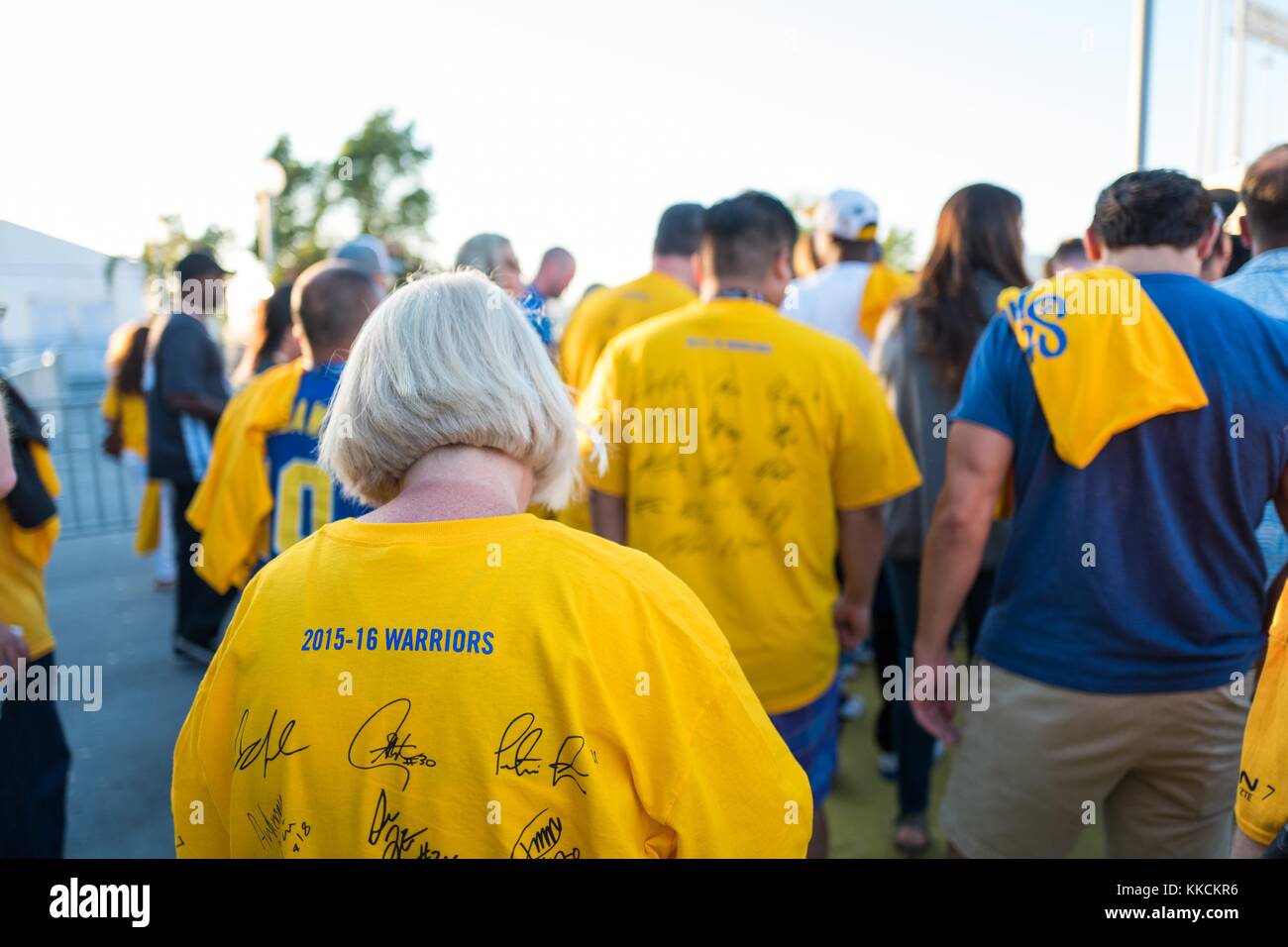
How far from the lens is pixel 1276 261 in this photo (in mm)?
2400

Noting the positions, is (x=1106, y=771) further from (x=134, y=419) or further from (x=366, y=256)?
(x=134, y=419)

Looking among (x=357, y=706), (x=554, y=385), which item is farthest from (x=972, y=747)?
(x=357, y=706)

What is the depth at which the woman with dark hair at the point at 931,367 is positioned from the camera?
3.29m

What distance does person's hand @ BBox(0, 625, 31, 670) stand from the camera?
2.35 m

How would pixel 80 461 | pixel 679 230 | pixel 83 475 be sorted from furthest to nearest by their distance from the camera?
pixel 83 475 → pixel 80 461 → pixel 679 230

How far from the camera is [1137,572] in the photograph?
212cm

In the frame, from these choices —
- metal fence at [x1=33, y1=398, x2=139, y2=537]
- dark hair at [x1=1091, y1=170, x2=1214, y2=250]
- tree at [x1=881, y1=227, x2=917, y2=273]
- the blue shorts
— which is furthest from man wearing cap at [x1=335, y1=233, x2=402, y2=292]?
tree at [x1=881, y1=227, x2=917, y2=273]

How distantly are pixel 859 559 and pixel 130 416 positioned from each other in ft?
18.9

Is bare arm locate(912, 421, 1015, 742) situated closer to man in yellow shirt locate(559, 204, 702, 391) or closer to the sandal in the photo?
the sandal

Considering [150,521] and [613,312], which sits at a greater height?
[613,312]

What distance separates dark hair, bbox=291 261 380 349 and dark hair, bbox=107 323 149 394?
4115 mm

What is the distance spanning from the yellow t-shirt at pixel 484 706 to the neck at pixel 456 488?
3 centimetres

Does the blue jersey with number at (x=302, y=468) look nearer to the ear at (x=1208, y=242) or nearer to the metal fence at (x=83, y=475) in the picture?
the ear at (x=1208, y=242)
